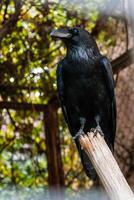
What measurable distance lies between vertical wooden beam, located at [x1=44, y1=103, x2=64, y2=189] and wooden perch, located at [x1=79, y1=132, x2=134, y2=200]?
1011 millimetres

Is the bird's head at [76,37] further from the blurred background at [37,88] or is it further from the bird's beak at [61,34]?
the blurred background at [37,88]

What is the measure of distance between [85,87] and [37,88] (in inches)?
25.4

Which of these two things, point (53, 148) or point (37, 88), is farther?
point (37, 88)

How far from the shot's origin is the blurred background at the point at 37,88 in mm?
2486

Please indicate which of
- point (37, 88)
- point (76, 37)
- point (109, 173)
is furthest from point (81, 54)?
point (109, 173)

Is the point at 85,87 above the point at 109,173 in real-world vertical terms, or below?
above

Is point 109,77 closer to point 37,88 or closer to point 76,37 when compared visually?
point 76,37

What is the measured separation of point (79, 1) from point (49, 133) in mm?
690

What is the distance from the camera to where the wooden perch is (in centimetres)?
132

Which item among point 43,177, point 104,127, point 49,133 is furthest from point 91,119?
point 43,177

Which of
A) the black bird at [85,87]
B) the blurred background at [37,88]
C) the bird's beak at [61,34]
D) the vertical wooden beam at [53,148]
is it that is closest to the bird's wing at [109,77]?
the black bird at [85,87]

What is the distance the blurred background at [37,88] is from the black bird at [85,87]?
1.15 feet

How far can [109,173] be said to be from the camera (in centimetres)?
136

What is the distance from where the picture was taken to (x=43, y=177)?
2.67m
